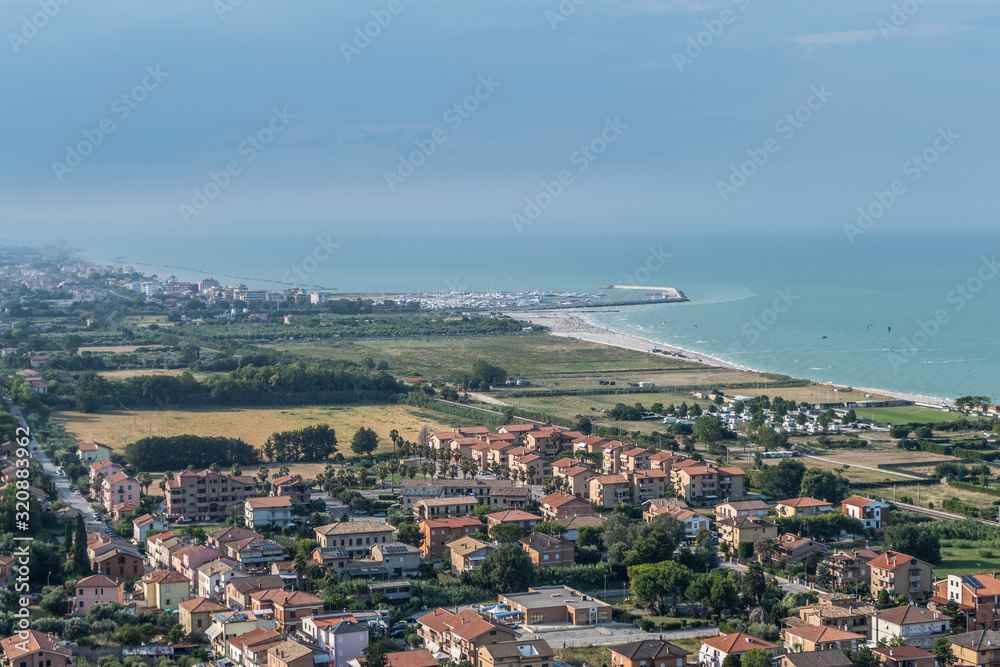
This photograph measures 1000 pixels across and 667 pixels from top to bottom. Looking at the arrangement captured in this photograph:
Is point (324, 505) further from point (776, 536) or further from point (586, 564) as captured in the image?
point (776, 536)

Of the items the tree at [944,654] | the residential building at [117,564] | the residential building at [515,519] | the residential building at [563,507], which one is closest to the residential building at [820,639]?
the tree at [944,654]

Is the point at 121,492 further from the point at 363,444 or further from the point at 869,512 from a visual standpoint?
the point at 869,512

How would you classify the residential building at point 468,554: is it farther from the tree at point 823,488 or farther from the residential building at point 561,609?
the tree at point 823,488

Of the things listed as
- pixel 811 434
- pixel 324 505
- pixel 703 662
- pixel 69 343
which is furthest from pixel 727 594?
pixel 69 343

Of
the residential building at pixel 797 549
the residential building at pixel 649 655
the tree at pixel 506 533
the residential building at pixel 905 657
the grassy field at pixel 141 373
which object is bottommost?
the residential building at pixel 905 657

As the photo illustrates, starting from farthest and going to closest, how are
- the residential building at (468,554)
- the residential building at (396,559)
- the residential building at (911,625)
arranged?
the residential building at (468,554) → the residential building at (396,559) → the residential building at (911,625)

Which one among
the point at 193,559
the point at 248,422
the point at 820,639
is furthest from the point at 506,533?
the point at 248,422
